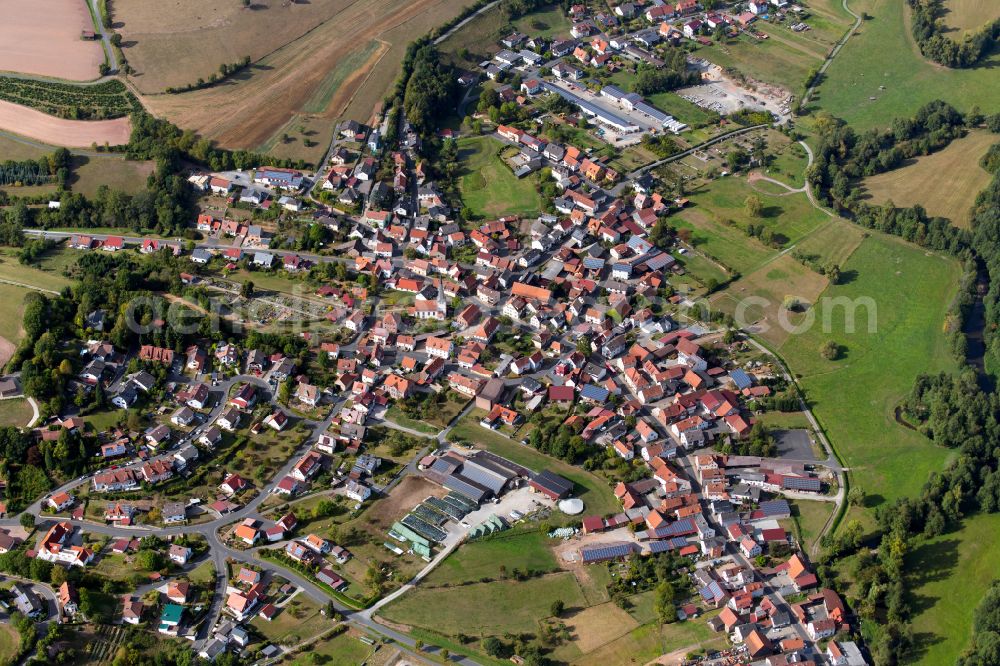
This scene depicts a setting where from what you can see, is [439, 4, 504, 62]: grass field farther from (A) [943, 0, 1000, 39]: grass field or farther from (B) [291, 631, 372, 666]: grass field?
(B) [291, 631, 372, 666]: grass field

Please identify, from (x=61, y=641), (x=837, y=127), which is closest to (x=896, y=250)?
(x=837, y=127)

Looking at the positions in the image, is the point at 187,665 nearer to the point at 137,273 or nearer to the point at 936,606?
the point at 137,273

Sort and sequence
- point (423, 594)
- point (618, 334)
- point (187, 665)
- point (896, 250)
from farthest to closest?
point (896, 250) < point (618, 334) < point (423, 594) < point (187, 665)

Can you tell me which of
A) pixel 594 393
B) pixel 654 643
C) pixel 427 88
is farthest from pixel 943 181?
pixel 654 643

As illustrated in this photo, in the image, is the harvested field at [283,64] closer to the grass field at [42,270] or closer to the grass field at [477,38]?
the grass field at [477,38]

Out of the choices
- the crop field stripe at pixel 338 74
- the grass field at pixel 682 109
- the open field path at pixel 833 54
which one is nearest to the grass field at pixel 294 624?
the crop field stripe at pixel 338 74

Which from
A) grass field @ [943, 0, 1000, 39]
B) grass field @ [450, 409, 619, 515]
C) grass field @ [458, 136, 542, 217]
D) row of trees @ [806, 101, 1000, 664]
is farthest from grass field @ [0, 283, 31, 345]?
grass field @ [943, 0, 1000, 39]

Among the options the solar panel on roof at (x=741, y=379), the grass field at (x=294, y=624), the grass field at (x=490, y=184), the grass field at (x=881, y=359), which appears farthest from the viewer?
the grass field at (x=490, y=184)
